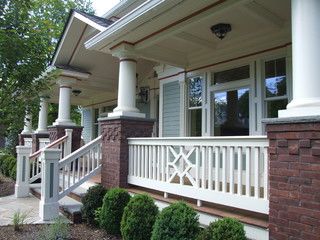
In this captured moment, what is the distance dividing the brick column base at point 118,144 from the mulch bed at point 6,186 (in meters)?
3.96

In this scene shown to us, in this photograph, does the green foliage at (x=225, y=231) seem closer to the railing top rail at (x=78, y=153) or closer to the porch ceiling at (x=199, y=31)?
the porch ceiling at (x=199, y=31)

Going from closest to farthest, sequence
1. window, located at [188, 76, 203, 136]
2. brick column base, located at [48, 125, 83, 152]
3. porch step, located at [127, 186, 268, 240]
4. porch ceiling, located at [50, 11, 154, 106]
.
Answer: porch step, located at [127, 186, 268, 240], window, located at [188, 76, 203, 136], porch ceiling, located at [50, 11, 154, 106], brick column base, located at [48, 125, 83, 152]

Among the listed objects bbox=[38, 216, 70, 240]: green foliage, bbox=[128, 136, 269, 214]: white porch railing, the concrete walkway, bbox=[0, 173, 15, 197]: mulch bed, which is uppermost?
bbox=[128, 136, 269, 214]: white porch railing

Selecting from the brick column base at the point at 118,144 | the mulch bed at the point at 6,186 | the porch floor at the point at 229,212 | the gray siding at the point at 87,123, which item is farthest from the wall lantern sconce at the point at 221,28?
the gray siding at the point at 87,123

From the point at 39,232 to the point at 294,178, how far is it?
406 centimetres

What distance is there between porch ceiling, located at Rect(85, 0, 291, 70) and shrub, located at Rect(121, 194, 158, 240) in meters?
2.84

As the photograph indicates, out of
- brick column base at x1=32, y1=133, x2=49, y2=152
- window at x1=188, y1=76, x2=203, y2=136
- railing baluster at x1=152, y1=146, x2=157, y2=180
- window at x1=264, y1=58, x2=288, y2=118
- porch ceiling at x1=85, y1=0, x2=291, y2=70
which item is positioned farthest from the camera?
brick column base at x1=32, y1=133, x2=49, y2=152

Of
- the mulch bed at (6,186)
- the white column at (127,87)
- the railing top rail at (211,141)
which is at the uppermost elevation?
the white column at (127,87)

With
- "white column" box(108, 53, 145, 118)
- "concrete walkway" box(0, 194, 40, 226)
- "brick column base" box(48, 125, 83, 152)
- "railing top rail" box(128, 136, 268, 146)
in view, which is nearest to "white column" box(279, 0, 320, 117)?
"railing top rail" box(128, 136, 268, 146)

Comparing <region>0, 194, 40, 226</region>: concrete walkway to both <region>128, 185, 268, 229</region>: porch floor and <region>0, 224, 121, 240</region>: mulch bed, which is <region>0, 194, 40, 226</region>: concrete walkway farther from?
<region>128, 185, 268, 229</region>: porch floor

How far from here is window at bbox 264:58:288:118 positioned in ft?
21.0

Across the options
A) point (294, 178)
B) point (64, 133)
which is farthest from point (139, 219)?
point (64, 133)

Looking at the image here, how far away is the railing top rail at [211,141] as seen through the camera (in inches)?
→ 159

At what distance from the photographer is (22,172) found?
9117mm
